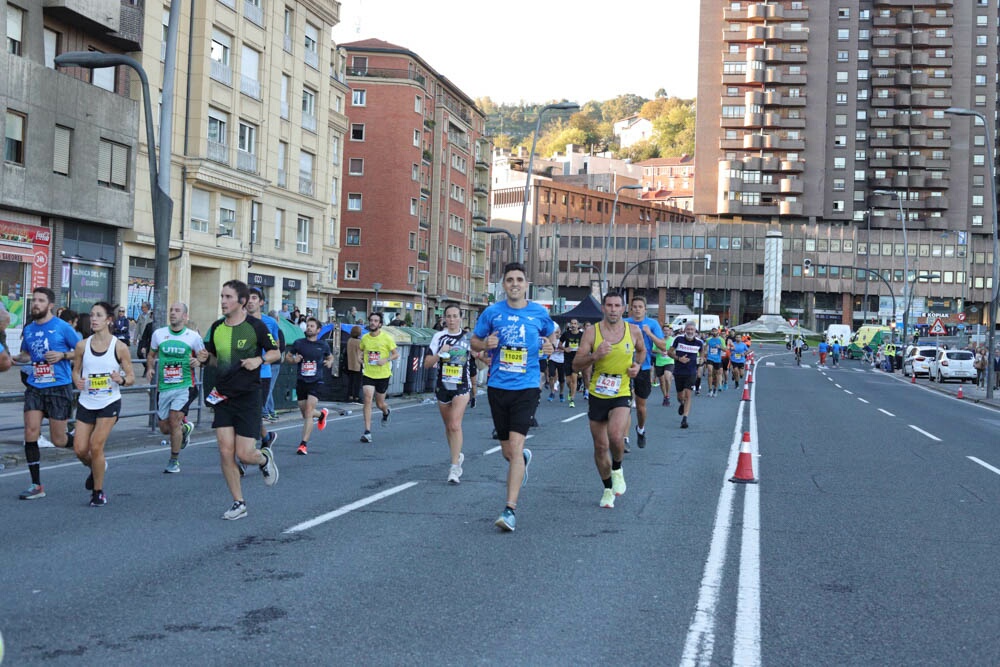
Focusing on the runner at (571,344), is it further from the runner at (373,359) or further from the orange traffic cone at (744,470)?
the orange traffic cone at (744,470)

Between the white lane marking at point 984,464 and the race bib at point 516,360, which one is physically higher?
the race bib at point 516,360

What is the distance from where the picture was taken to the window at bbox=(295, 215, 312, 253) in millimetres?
43469

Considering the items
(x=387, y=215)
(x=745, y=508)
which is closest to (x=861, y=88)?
(x=387, y=215)

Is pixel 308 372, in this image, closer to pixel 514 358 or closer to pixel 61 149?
pixel 514 358

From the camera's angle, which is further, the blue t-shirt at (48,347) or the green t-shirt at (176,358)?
the green t-shirt at (176,358)

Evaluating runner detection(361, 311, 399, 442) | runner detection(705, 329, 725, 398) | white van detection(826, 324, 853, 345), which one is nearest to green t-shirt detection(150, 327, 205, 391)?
→ runner detection(361, 311, 399, 442)

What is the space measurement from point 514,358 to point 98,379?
3470mm

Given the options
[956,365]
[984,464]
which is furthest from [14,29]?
[956,365]

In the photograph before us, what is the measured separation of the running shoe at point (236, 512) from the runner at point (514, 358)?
77.6 inches

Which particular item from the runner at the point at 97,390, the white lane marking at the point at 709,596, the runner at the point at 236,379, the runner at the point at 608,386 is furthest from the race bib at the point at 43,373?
the white lane marking at the point at 709,596

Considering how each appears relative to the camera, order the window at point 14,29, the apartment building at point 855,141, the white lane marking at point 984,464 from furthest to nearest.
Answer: the apartment building at point 855,141, the window at point 14,29, the white lane marking at point 984,464

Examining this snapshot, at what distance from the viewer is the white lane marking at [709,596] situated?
477 centimetres

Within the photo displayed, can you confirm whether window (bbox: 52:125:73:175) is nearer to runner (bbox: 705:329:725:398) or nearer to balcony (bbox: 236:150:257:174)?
balcony (bbox: 236:150:257:174)

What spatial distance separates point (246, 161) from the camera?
37.3 m
